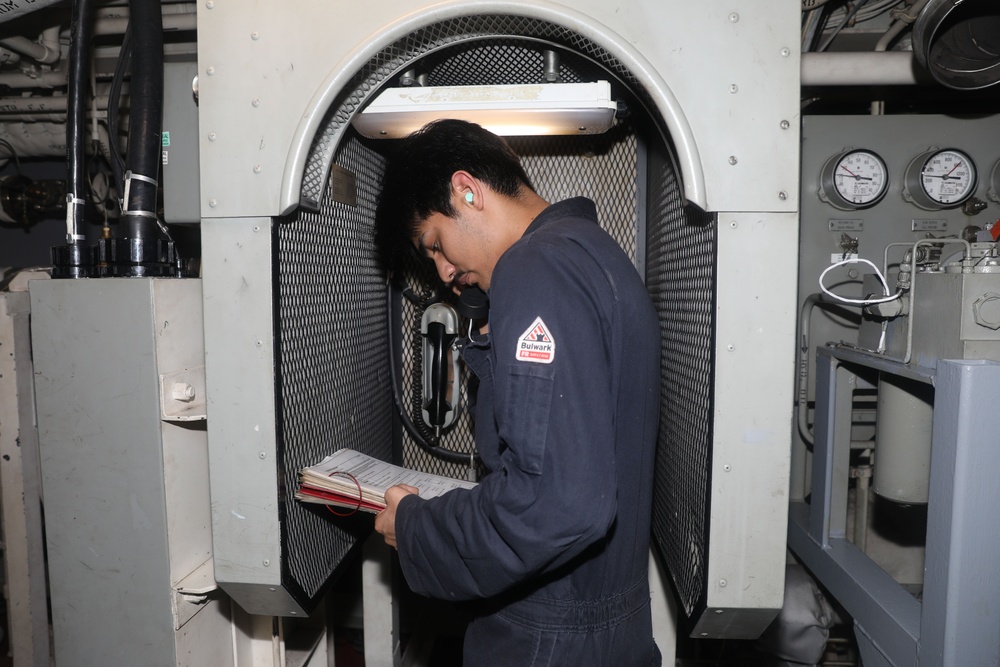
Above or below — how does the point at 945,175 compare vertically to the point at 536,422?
above

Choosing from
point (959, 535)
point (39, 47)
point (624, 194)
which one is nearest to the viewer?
point (959, 535)

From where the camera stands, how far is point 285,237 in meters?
1.15

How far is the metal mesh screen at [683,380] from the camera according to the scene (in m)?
1.07

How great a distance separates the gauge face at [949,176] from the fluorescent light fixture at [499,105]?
1570mm

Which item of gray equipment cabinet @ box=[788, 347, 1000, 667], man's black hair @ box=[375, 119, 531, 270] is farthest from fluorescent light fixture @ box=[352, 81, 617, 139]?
gray equipment cabinet @ box=[788, 347, 1000, 667]

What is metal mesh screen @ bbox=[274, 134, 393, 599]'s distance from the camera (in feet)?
3.86

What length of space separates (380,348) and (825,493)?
5.11ft

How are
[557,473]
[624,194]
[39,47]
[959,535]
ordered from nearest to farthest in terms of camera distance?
[557,473], [959,535], [624,194], [39,47]

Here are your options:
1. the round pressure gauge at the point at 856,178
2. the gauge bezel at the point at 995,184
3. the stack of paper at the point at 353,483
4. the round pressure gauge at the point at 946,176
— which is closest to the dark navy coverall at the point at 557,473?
the stack of paper at the point at 353,483

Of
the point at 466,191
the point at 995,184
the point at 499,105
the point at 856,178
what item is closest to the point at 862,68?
the point at 856,178

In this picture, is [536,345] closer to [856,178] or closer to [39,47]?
[856,178]

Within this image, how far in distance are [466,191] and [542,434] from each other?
568mm

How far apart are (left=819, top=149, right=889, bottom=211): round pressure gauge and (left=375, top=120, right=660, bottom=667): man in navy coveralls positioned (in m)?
1.48

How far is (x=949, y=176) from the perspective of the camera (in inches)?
85.1
